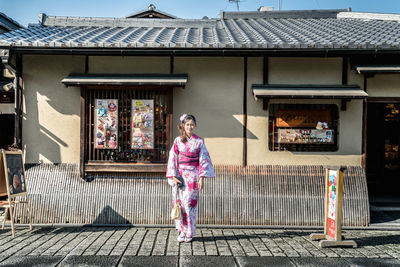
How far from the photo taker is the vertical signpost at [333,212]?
18.2 ft

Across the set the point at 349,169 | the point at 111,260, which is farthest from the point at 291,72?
the point at 111,260

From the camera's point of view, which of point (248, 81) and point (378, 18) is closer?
point (248, 81)

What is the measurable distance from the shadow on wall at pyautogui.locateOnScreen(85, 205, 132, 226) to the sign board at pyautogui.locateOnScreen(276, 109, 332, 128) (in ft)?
13.1

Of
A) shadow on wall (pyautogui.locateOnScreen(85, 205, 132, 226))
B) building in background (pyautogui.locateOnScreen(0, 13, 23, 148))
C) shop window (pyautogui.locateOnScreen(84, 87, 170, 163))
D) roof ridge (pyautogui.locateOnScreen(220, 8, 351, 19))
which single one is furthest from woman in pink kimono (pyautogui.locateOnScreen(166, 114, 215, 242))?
roof ridge (pyautogui.locateOnScreen(220, 8, 351, 19))

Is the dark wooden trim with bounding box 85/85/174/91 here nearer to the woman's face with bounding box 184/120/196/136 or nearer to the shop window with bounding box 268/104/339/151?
the woman's face with bounding box 184/120/196/136

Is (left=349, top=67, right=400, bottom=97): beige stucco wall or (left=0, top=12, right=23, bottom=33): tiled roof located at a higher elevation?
(left=0, top=12, right=23, bottom=33): tiled roof

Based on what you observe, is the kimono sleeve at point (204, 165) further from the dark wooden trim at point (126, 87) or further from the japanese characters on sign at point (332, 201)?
the japanese characters on sign at point (332, 201)

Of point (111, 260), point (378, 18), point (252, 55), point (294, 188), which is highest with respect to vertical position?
point (378, 18)

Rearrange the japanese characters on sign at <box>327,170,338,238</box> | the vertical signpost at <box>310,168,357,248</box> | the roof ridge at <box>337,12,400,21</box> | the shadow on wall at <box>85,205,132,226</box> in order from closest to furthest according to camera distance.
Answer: the vertical signpost at <box>310,168,357,248</box>
the japanese characters on sign at <box>327,170,338,238</box>
the shadow on wall at <box>85,205,132,226</box>
the roof ridge at <box>337,12,400,21</box>

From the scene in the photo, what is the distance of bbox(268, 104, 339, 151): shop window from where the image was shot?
23.9ft

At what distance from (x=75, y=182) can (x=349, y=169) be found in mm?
6093

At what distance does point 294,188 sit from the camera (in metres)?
7.11

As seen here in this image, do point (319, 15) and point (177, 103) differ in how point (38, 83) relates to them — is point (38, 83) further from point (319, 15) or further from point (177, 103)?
point (319, 15)

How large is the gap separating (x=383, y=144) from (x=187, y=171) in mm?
8455
